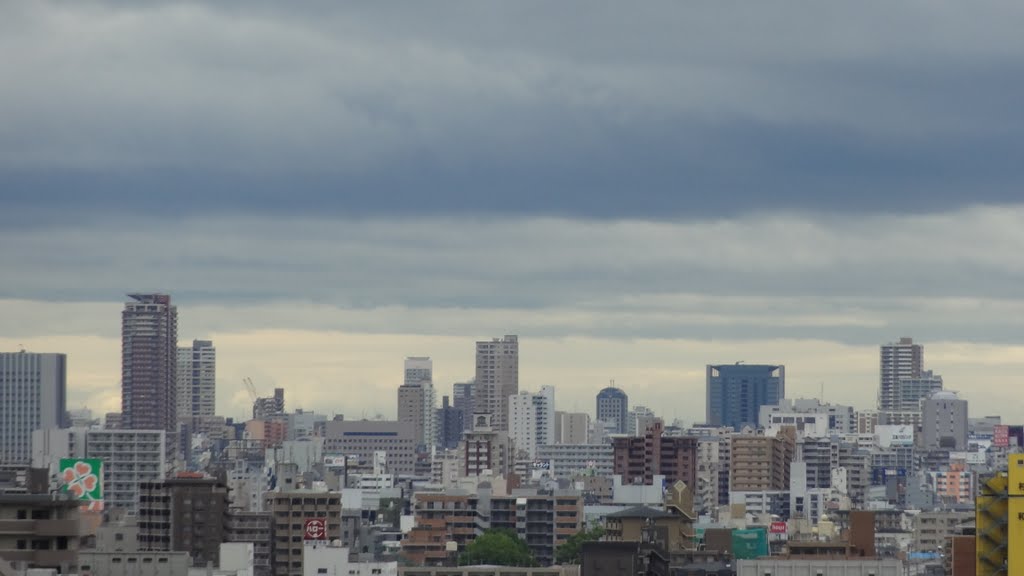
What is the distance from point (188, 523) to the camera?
554 feet

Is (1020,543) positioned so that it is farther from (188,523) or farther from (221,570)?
(188,523)

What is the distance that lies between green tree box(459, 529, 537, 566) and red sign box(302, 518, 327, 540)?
9.89 metres

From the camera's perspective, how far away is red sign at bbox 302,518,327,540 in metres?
181

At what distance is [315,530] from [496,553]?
15534mm

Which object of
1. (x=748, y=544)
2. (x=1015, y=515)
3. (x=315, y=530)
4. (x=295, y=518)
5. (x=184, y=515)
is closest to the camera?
(x=1015, y=515)

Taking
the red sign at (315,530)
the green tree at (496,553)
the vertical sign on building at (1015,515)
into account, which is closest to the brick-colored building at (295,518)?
the red sign at (315,530)

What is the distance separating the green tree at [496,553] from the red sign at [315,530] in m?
9.89

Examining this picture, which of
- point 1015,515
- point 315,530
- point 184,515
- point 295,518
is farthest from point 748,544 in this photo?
point 1015,515

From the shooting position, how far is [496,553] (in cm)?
19050

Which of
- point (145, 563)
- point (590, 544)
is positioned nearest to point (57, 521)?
point (145, 563)

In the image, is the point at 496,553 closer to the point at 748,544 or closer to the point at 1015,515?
the point at 748,544

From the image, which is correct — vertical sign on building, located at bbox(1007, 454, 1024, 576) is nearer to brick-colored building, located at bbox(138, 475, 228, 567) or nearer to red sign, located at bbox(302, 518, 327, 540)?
brick-colored building, located at bbox(138, 475, 228, 567)

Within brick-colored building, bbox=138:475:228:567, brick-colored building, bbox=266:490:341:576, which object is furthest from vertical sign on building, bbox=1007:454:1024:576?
brick-colored building, bbox=266:490:341:576

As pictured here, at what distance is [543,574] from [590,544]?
41.1 m
